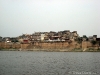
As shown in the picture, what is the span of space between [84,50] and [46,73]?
42.6 meters

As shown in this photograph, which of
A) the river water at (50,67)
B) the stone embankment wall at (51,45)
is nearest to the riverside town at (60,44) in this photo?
the stone embankment wall at (51,45)

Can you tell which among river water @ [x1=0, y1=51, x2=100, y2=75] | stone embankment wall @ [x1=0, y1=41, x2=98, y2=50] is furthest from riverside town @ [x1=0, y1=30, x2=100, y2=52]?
river water @ [x1=0, y1=51, x2=100, y2=75]

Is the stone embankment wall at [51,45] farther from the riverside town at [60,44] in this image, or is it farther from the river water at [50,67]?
the river water at [50,67]

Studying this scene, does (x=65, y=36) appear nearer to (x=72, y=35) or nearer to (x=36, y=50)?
(x=72, y=35)

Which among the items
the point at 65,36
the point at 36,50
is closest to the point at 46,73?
the point at 36,50

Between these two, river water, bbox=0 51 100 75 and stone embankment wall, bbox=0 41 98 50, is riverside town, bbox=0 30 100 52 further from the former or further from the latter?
river water, bbox=0 51 100 75

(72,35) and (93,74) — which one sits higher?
(72,35)

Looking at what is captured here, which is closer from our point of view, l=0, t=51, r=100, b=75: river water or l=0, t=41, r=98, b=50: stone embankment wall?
l=0, t=51, r=100, b=75: river water

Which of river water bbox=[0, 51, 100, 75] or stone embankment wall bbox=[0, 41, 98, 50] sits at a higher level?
stone embankment wall bbox=[0, 41, 98, 50]

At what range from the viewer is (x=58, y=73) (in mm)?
20016

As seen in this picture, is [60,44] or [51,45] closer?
[60,44]

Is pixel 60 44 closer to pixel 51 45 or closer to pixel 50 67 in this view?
pixel 51 45

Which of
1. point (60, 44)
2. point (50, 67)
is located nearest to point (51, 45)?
point (60, 44)

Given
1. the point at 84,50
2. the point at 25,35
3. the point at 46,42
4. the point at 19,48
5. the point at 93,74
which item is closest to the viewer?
the point at 93,74
